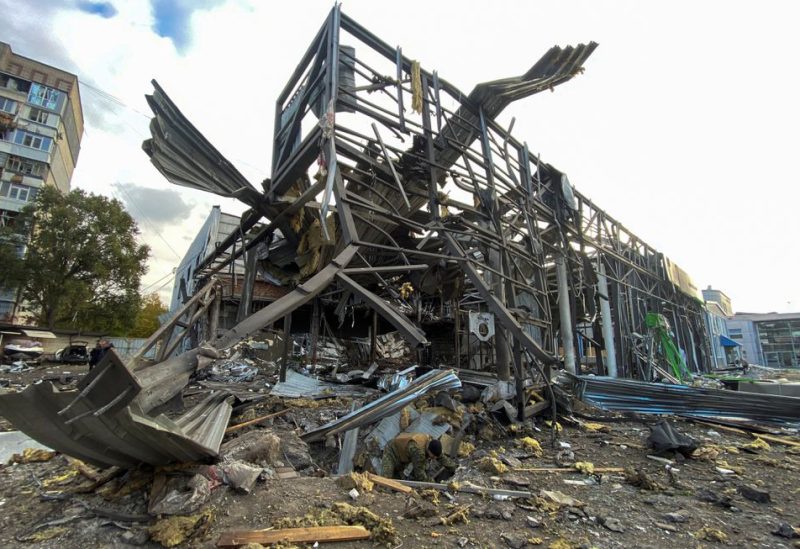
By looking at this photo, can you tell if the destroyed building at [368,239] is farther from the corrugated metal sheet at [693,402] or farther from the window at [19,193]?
the window at [19,193]

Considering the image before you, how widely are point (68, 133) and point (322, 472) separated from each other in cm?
5016

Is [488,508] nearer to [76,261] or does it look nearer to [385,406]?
[385,406]

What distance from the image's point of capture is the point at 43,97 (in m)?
33.5

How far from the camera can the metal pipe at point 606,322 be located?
11.6 metres

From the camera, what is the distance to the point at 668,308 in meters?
16.8

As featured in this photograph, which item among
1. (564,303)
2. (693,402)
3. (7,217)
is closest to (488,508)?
(693,402)

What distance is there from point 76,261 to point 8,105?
23.1 metres

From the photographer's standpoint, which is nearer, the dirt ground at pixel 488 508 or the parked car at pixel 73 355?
the dirt ground at pixel 488 508

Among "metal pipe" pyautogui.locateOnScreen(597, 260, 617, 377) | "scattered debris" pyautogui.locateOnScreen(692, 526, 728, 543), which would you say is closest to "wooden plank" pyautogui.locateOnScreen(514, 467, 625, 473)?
"scattered debris" pyautogui.locateOnScreen(692, 526, 728, 543)

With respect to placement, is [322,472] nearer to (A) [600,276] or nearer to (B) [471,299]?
(A) [600,276]

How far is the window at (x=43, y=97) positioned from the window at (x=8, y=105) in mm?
1222

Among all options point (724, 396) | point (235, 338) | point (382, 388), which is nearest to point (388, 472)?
point (235, 338)

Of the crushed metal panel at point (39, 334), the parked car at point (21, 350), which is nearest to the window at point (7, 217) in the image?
the crushed metal panel at point (39, 334)

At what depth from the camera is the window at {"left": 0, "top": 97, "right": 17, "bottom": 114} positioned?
31672 mm
